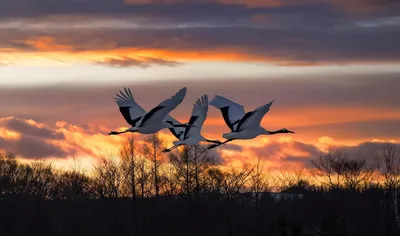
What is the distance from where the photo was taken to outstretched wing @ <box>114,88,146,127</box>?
38.9 meters

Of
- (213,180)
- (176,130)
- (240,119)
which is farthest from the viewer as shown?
(213,180)

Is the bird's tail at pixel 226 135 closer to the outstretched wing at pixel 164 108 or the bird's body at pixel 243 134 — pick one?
the bird's body at pixel 243 134

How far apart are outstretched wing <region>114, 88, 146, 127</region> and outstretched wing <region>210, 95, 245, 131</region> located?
9.50 ft

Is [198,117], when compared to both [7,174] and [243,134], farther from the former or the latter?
[7,174]

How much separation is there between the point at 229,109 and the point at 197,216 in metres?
23.5

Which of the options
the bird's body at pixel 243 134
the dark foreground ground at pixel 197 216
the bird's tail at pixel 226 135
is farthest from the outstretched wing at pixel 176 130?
the dark foreground ground at pixel 197 216

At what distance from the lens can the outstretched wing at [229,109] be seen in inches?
1534

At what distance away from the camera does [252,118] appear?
37.0 meters

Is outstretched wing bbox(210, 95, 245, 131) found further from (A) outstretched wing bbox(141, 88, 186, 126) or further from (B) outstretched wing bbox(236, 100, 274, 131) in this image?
(A) outstretched wing bbox(141, 88, 186, 126)

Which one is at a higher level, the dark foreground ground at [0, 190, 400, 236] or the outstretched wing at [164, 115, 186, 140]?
the outstretched wing at [164, 115, 186, 140]

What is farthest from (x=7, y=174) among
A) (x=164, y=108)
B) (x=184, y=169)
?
(x=164, y=108)

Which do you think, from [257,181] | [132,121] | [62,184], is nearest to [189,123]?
[132,121]

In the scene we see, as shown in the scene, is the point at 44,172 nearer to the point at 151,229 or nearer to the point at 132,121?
the point at 151,229

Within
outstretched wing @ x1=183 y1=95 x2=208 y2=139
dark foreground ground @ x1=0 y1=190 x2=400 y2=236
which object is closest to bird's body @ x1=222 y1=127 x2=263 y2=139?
outstretched wing @ x1=183 y1=95 x2=208 y2=139
